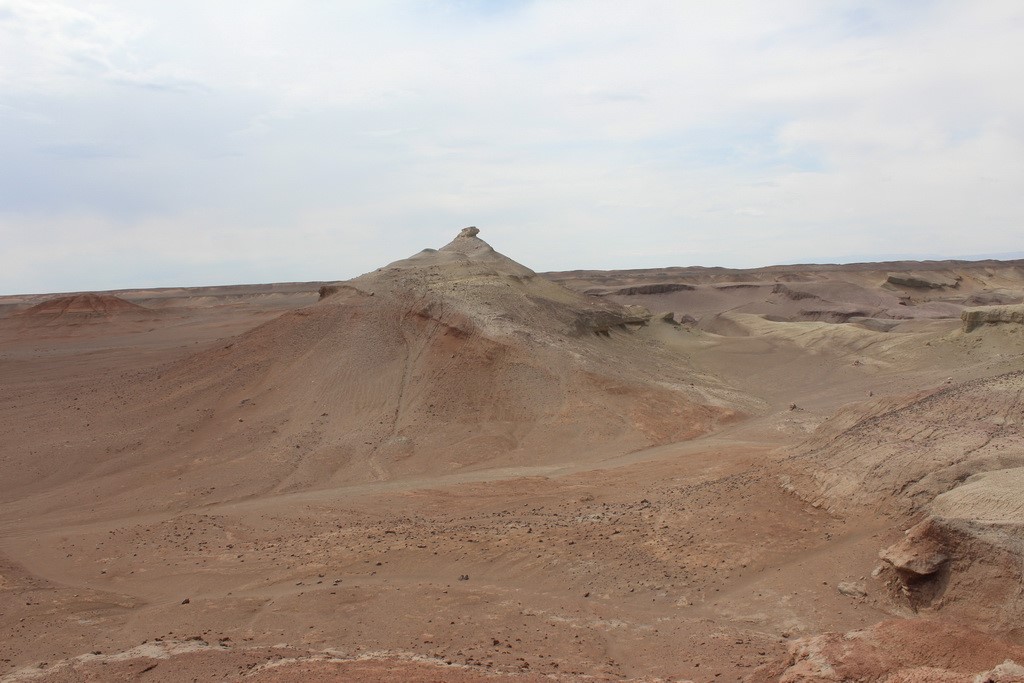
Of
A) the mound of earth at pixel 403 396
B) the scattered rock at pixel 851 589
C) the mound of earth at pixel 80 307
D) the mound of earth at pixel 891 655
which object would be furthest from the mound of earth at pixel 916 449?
the mound of earth at pixel 80 307

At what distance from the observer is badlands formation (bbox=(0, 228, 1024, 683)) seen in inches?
259

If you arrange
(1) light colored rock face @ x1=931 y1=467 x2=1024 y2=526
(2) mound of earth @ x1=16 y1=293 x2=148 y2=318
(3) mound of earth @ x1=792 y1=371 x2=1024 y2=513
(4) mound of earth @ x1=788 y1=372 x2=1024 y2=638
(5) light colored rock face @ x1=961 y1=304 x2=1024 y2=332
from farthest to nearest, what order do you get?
(2) mound of earth @ x1=16 y1=293 x2=148 y2=318 → (5) light colored rock face @ x1=961 y1=304 x2=1024 y2=332 → (3) mound of earth @ x1=792 y1=371 x2=1024 y2=513 → (1) light colored rock face @ x1=931 y1=467 x2=1024 y2=526 → (4) mound of earth @ x1=788 y1=372 x2=1024 y2=638

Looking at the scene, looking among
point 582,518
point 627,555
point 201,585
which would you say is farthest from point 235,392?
point 627,555

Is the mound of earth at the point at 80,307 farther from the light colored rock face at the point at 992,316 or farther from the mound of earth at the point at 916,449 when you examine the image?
the mound of earth at the point at 916,449

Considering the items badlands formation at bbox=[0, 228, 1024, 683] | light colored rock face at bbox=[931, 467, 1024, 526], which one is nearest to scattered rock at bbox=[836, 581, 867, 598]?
badlands formation at bbox=[0, 228, 1024, 683]

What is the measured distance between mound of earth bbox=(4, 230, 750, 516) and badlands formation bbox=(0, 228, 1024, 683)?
0.08 metres

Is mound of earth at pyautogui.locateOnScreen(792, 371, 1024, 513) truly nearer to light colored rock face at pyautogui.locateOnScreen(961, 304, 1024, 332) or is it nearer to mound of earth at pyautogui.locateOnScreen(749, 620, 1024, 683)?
mound of earth at pyautogui.locateOnScreen(749, 620, 1024, 683)

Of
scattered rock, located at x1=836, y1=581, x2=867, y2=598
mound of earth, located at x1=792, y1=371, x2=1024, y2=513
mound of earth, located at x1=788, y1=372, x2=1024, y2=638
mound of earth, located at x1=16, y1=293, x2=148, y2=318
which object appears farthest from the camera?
mound of earth, located at x1=16, y1=293, x2=148, y2=318

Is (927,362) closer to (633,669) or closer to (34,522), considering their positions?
(633,669)

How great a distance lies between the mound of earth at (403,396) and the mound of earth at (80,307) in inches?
1135

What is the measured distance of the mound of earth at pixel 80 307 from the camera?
Result: 45.3 m

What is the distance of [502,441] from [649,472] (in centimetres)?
397

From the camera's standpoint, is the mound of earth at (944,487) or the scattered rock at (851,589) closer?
the mound of earth at (944,487)

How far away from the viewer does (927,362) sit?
21094mm
